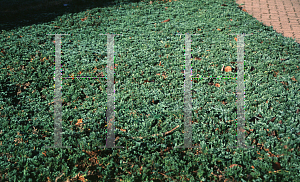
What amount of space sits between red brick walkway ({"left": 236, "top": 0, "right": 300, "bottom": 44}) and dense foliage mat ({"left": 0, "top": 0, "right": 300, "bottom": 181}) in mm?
742

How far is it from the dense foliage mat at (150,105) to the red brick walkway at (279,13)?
742mm

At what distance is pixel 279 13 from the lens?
723 cm

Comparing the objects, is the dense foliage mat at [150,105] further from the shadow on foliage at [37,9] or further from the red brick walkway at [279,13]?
the shadow on foliage at [37,9]

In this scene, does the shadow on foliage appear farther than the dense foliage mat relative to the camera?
Yes

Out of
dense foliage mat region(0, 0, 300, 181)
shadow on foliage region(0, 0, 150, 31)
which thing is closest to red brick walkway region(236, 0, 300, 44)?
dense foliage mat region(0, 0, 300, 181)

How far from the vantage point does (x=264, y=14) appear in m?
7.15

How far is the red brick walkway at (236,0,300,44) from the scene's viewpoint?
617 cm

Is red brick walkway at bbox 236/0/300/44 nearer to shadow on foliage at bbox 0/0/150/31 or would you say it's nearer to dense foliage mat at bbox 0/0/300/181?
dense foliage mat at bbox 0/0/300/181

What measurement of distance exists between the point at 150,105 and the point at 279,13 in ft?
18.7

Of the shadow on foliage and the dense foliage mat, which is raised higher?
the shadow on foliage

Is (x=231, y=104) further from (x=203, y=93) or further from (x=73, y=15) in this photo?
(x=73, y=15)

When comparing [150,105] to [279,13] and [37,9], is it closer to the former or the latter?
[279,13]

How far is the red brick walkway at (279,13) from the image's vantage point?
6168 mm

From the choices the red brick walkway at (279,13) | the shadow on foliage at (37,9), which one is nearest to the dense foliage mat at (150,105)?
the red brick walkway at (279,13)
